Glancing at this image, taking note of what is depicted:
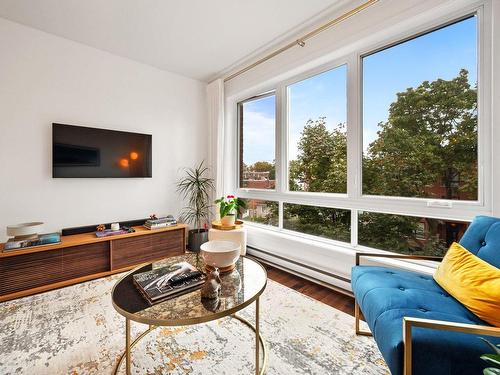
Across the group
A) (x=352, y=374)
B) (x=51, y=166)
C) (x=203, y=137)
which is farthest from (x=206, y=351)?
(x=203, y=137)

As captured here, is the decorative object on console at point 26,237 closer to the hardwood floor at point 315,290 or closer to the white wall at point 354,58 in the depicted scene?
the white wall at point 354,58

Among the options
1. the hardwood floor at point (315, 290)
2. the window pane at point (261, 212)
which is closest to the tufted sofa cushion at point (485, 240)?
the hardwood floor at point (315, 290)

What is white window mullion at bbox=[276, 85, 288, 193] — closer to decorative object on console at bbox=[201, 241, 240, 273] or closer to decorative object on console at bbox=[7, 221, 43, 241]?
decorative object on console at bbox=[201, 241, 240, 273]

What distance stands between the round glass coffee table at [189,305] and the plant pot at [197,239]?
1761 mm

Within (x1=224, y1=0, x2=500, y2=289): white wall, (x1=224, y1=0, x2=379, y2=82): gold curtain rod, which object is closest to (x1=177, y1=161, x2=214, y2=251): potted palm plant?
(x1=224, y1=0, x2=500, y2=289): white wall

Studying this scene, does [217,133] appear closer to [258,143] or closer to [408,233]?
[258,143]

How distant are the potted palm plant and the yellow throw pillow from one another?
2.85 m

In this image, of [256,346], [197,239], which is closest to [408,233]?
[256,346]

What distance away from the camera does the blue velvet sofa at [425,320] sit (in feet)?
2.98

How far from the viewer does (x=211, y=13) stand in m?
2.29

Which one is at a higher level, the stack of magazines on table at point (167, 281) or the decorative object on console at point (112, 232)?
the decorative object on console at point (112, 232)

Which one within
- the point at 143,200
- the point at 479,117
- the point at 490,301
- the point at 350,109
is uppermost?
the point at 350,109

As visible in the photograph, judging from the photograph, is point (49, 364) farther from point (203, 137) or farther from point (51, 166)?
point (203, 137)

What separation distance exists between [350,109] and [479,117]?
3.14 feet
